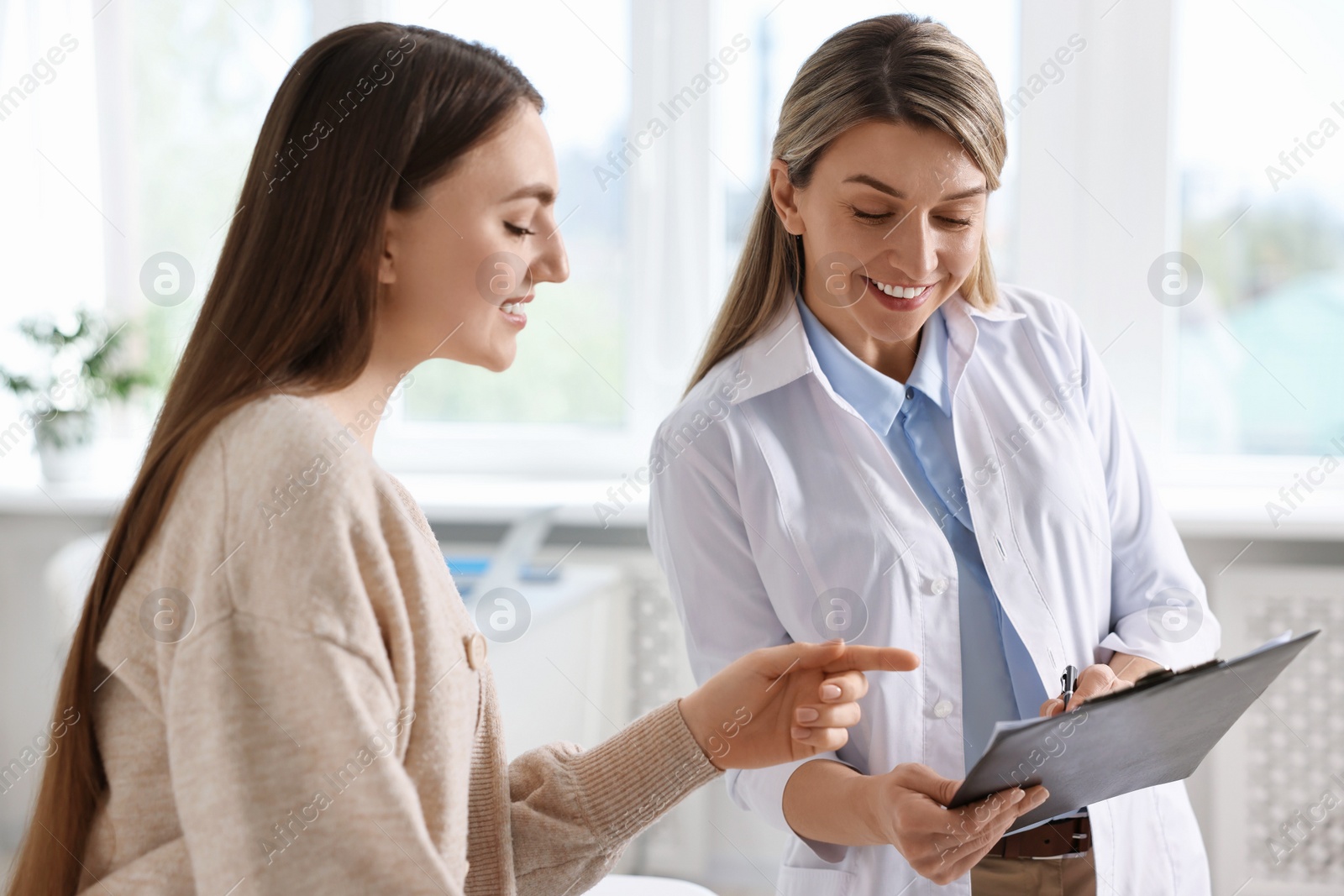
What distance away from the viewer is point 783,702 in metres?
1.02

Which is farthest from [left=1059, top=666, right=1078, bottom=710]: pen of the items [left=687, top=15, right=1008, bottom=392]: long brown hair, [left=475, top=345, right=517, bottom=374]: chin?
[left=475, top=345, right=517, bottom=374]: chin

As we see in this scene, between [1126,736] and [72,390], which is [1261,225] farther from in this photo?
[72,390]

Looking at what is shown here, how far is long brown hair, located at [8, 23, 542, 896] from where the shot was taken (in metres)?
0.71

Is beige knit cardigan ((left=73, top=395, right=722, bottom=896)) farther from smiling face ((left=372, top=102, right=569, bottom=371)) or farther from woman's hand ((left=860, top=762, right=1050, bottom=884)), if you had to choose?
woman's hand ((left=860, top=762, right=1050, bottom=884))

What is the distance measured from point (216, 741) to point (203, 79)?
257 centimetres

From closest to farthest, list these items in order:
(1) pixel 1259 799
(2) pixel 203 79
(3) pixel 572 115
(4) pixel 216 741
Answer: (4) pixel 216 741 → (1) pixel 1259 799 → (3) pixel 572 115 → (2) pixel 203 79

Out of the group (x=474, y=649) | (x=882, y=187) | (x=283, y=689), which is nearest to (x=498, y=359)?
(x=474, y=649)

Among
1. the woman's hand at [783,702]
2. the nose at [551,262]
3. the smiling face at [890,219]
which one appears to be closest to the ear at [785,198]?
the smiling face at [890,219]

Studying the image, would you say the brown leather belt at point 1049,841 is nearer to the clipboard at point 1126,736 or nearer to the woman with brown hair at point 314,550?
the clipboard at point 1126,736

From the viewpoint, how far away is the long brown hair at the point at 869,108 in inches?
43.1

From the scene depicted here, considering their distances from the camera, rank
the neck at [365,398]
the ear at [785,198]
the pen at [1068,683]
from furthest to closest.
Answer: the ear at [785,198] < the pen at [1068,683] < the neck at [365,398]

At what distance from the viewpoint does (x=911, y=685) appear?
1.10 m

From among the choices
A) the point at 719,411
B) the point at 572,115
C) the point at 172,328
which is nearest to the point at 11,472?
the point at 172,328

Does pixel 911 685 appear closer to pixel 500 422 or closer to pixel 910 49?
pixel 910 49
